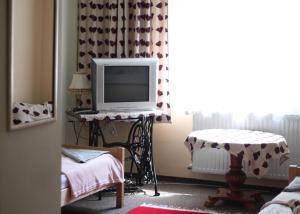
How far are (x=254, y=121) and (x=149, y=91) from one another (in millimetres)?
1053

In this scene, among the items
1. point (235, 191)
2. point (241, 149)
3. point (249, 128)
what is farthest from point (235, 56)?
point (235, 191)

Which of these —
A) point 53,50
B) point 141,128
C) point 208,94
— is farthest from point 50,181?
point 208,94

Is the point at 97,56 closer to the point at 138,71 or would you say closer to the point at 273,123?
the point at 138,71

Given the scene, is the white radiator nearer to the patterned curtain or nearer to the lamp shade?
the patterned curtain

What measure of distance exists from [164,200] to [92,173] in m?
0.95

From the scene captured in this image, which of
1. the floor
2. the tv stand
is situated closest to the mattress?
the floor

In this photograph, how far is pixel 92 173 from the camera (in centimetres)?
341

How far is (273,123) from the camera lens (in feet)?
13.9

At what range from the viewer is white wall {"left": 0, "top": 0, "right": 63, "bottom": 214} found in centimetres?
159

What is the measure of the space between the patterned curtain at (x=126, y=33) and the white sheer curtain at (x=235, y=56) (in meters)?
0.11

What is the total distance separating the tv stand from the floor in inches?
5.3

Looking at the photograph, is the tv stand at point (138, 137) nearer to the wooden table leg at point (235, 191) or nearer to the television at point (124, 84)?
the television at point (124, 84)

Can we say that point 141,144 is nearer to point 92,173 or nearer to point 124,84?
point 124,84

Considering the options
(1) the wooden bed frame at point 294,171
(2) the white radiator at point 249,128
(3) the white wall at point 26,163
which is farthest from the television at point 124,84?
(3) the white wall at point 26,163
